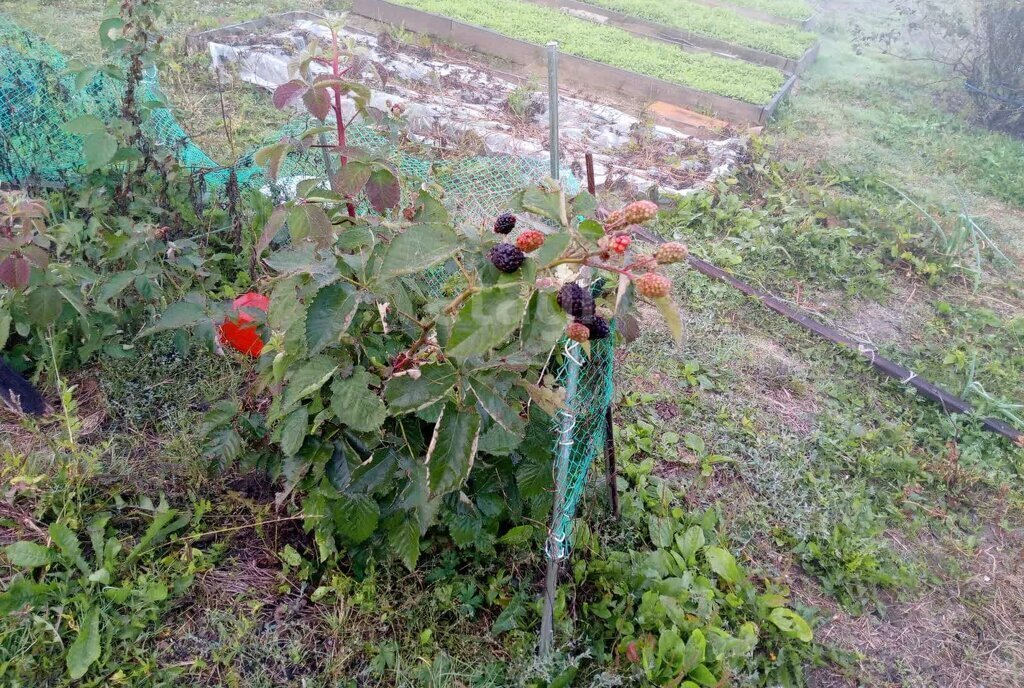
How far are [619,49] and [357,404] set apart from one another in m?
7.80

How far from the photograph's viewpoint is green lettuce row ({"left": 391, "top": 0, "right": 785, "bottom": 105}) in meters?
7.49

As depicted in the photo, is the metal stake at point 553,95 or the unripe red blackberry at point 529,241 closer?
the unripe red blackberry at point 529,241

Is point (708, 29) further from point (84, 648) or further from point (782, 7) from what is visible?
point (84, 648)

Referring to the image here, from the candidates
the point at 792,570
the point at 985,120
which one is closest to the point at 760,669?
the point at 792,570

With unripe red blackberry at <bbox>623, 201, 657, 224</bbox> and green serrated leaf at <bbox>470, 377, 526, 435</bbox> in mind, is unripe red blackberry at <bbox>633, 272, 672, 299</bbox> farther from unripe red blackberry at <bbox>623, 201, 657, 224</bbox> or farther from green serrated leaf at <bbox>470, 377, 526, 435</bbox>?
green serrated leaf at <bbox>470, 377, 526, 435</bbox>

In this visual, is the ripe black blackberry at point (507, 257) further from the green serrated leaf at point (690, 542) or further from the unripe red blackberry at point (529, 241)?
the green serrated leaf at point (690, 542)

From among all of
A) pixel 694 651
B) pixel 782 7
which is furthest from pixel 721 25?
pixel 694 651

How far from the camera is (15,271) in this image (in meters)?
2.17

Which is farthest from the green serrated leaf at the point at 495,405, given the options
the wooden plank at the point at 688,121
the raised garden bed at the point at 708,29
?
the raised garden bed at the point at 708,29

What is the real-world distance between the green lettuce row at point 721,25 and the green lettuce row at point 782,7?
1.84ft

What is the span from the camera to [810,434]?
3217 millimetres

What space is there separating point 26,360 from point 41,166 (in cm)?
141

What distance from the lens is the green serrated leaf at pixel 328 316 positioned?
4.90 ft

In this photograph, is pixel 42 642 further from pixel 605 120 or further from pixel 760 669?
pixel 605 120
